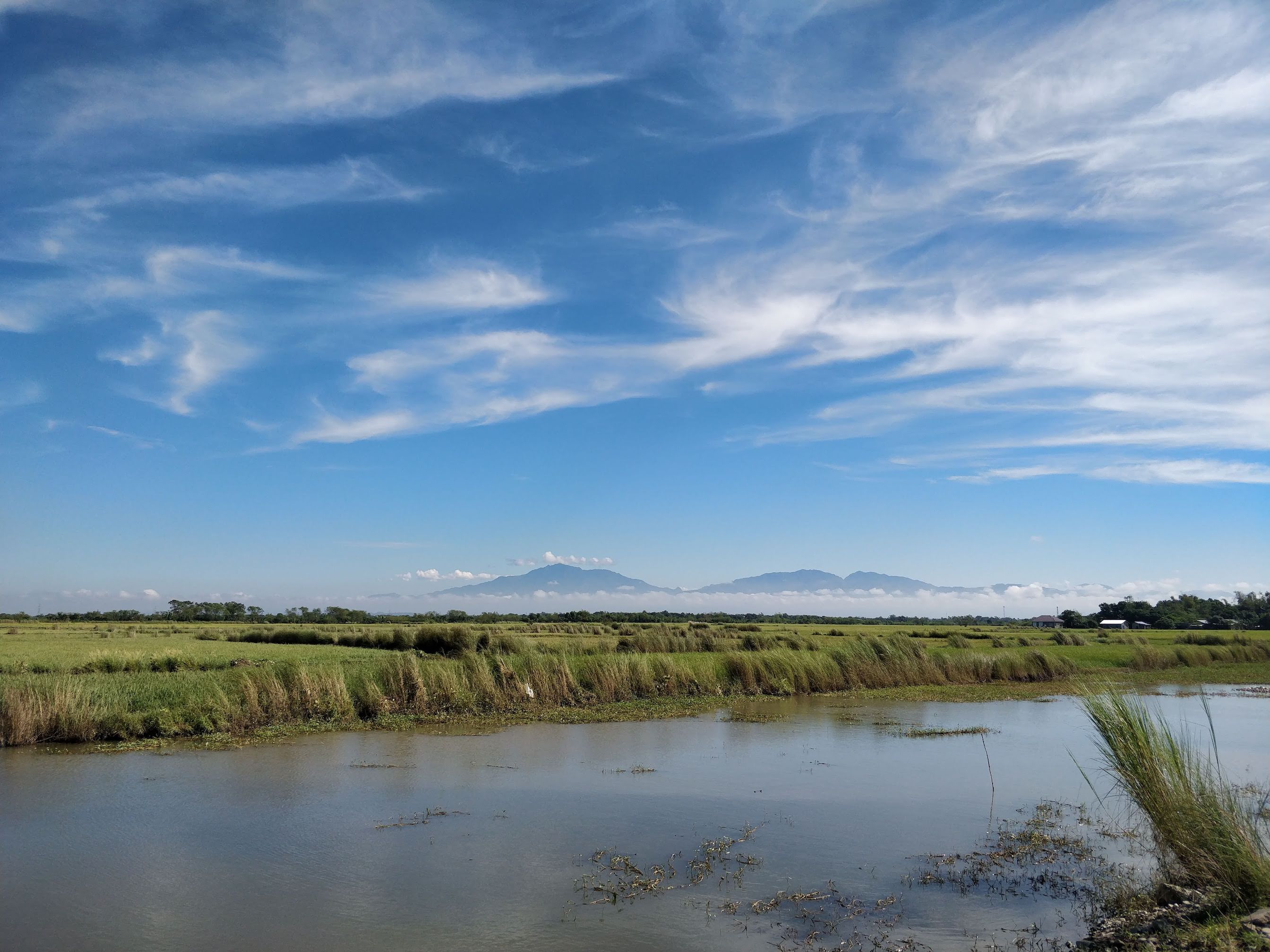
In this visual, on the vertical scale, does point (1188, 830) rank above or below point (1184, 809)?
below

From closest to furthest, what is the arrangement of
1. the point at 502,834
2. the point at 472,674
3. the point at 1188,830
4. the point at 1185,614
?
the point at 1188,830 → the point at 502,834 → the point at 472,674 → the point at 1185,614

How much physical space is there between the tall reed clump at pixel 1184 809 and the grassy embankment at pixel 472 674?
1496 centimetres

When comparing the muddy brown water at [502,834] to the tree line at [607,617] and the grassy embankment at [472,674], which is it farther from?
the tree line at [607,617]

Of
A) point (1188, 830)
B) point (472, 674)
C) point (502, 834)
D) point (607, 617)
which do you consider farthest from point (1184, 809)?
point (607, 617)

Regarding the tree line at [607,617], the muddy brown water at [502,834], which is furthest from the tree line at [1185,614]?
the muddy brown water at [502,834]

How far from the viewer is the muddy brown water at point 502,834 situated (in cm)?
714

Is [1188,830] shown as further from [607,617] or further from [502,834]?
[607,617]

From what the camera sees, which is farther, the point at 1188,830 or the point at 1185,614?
the point at 1185,614

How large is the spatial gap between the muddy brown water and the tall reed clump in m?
1.15

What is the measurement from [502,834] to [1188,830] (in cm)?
740

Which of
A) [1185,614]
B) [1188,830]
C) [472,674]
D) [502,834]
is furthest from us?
[1185,614]

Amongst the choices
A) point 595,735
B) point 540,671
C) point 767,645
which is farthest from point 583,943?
point 767,645

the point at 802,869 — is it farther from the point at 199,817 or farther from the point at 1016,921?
the point at 199,817

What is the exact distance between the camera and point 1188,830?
704 centimetres
